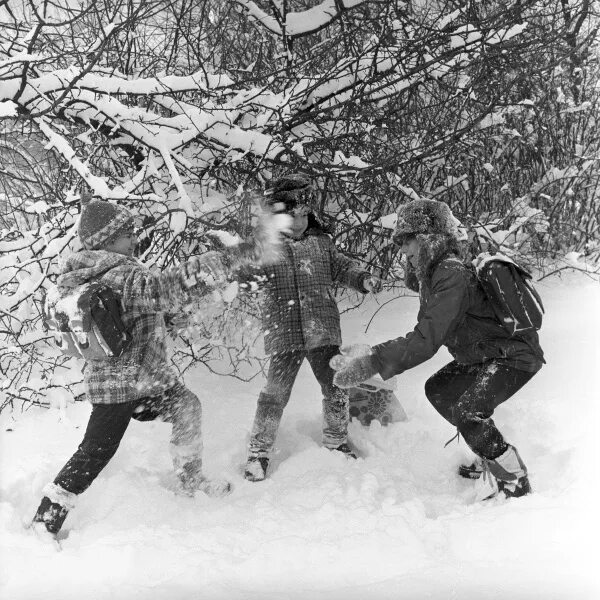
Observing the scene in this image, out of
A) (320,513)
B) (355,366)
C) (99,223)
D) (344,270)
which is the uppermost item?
(344,270)

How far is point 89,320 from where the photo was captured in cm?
275

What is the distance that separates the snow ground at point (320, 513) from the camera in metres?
2.23

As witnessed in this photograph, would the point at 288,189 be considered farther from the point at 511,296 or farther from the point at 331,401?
the point at 511,296

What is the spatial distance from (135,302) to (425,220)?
4.73ft

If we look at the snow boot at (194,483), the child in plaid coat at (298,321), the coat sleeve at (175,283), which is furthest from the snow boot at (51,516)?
the child in plaid coat at (298,321)

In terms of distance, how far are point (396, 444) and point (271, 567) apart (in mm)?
1625

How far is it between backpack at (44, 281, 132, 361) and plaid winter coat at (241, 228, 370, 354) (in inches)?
41.3

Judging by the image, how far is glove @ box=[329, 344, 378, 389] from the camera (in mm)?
2898

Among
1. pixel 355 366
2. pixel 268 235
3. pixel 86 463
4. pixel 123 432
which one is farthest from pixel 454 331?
pixel 86 463

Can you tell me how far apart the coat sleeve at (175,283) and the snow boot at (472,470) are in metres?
1.77

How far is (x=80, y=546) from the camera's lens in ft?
8.80

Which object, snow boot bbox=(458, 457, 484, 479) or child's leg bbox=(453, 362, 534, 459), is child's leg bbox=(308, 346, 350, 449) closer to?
snow boot bbox=(458, 457, 484, 479)

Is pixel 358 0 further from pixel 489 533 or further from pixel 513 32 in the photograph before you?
pixel 489 533

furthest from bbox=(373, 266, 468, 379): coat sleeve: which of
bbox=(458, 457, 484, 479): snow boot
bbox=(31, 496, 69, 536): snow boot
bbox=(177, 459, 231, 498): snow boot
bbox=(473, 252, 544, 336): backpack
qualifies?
bbox=(31, 496, 69, 536): snow boot
